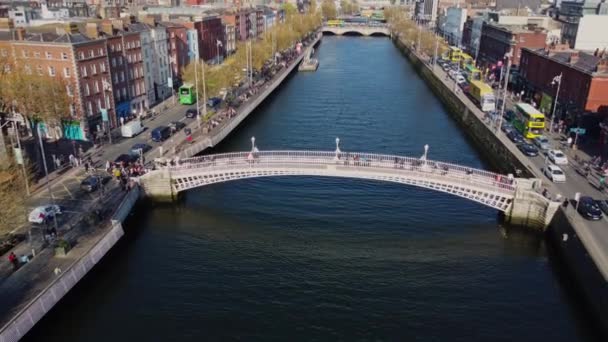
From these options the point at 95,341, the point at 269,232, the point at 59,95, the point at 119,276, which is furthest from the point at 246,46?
the point at 95,341

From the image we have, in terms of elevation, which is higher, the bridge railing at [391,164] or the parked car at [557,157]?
the bridge railing at [391,164]

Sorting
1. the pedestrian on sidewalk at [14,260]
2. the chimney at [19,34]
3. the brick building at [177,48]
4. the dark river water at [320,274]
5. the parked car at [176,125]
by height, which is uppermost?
the chimney at [19,34]

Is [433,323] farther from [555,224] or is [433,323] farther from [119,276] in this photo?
[119,276]

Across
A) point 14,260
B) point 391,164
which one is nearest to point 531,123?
point 391,164

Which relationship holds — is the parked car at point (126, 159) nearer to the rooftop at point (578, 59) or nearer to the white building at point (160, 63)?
the white building at point (160, 63)

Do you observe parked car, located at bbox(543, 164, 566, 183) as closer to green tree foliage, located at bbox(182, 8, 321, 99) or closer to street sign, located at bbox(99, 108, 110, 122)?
street sign, located at bbox(99, 108, 110, 122)

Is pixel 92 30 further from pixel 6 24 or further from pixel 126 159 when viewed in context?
pixel 126 159

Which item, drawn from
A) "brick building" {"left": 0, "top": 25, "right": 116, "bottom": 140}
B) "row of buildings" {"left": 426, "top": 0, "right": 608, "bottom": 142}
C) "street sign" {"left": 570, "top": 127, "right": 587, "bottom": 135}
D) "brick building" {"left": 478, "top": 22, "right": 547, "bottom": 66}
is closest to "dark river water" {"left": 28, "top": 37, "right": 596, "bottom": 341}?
"brick building" {"left": 0, "top": 25, "right": 116, "bottom": 140}

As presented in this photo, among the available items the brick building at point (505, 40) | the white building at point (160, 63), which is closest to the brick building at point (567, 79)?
the brick building at point (505, 40)
